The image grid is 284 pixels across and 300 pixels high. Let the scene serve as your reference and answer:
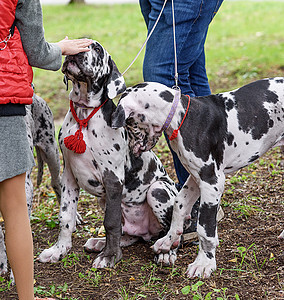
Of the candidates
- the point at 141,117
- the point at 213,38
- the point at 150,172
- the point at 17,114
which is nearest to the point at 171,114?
the point at 141,117

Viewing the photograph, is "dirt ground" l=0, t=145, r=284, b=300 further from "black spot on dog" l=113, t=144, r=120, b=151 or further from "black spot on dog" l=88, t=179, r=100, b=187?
"black spot on dog" l=113, t=144, r=120, b=151

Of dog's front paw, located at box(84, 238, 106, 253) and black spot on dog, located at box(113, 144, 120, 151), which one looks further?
dog's front paw, located at box(84, 238, 106, 253)

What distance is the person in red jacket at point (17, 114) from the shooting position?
2.82 m

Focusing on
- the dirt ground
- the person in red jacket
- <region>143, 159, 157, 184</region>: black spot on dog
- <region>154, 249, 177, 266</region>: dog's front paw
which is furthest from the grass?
the person in red jacket

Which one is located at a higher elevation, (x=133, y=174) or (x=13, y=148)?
(x=13, y=148)

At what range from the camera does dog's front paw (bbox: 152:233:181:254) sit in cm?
397

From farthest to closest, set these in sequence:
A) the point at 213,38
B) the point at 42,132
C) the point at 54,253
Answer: the point at 213,38
the point at 42,132
the point at 54,253

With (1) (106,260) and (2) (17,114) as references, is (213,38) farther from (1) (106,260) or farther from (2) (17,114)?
(2) (17,114)

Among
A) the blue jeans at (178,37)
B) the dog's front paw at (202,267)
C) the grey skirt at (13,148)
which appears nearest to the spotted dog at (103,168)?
the dog's front paw at (202,267)

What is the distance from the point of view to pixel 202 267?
3.65 m

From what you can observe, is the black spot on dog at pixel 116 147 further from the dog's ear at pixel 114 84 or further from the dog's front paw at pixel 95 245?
the dog's front paw at pixel 95 245

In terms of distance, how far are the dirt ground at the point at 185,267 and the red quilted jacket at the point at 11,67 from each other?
1.52 m

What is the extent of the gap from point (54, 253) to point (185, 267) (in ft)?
3.63

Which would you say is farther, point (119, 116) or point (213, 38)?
point (213, 38)
